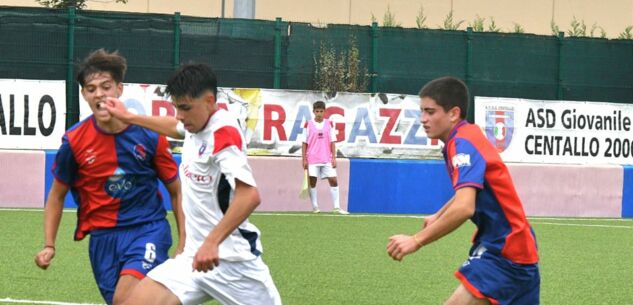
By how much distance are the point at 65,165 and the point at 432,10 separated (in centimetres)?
2547

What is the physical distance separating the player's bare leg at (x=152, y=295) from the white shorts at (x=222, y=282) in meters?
0.02

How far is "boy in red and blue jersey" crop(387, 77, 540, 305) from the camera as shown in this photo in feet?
18.9

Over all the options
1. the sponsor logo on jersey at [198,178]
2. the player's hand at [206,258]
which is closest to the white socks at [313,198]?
the sponsor logo on jersey at [198,178]

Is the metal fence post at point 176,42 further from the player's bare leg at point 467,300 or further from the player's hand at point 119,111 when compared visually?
the player's bare leg at point 467,300

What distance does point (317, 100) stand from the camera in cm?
1902

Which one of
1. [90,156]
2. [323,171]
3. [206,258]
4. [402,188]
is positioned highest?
[90,156]

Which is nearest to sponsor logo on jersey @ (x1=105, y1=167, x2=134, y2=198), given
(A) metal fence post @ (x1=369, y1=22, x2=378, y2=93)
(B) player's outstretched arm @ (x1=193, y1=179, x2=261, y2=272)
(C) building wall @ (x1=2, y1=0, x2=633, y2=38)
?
(B) player's outstretched arm @ (x1=193, y1=179, x2=261, y2=272)

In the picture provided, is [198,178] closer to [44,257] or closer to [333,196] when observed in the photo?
[44,257]

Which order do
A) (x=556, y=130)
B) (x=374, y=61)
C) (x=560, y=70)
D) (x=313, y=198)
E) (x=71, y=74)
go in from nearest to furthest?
(x=313, y=198) < (x=71, y=74) < (x=556, y=130) < (x=374, y=61) < (x=560, y=70)

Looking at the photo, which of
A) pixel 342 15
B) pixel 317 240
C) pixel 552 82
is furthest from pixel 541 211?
pixel 342 15

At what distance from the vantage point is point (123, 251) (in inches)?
241

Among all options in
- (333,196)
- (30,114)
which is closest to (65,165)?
(30,114)

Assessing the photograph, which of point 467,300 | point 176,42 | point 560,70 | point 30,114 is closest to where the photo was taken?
point 467,300

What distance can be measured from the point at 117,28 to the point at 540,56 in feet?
23.2
